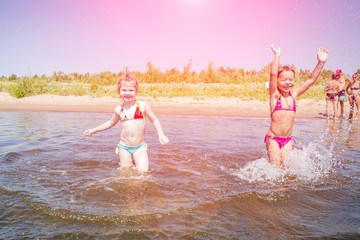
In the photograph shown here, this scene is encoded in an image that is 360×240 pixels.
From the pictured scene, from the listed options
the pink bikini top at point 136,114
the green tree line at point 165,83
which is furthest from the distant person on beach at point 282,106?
the green tree line at point 165,83

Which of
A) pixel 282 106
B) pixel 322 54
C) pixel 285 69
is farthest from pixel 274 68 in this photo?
pixel 322 54

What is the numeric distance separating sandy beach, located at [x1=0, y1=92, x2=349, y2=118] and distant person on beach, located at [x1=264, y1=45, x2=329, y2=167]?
6902 mm

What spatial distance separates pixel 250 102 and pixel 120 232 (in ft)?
42.4

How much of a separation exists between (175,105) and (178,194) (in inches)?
397

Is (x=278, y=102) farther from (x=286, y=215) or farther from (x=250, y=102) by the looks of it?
(x=250, y=102)

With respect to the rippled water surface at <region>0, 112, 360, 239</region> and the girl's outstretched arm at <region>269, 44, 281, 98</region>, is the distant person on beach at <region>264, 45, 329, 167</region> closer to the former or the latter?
the girl's outstretched arm at <region>269, 44, 281, 98</region>

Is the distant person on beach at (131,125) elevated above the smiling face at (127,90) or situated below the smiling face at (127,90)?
below

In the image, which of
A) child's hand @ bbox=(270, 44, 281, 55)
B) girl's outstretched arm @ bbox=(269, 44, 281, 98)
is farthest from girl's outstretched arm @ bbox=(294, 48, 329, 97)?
child's hand @ bbox=(270, 44, 281, 55)

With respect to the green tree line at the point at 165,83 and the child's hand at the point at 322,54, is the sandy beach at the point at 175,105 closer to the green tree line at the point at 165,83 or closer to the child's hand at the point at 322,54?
the green tree line at the point at 165,83

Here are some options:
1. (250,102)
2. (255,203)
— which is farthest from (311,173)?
(250,102)

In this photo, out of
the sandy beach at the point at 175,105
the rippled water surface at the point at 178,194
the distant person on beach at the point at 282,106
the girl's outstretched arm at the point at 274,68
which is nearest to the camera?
the rippled water surface at the point at 178,194

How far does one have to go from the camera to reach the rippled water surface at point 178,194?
216cm

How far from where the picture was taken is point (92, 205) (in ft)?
8.50

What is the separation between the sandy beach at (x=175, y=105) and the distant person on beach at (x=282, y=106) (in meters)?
6.90
